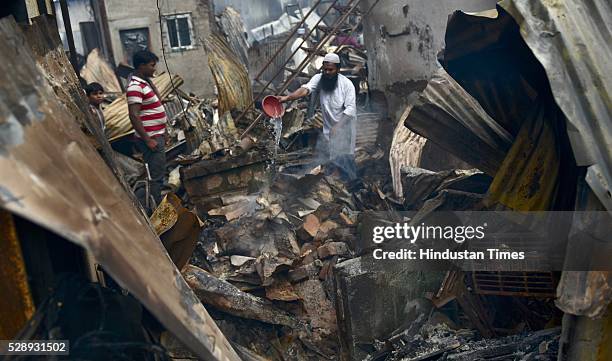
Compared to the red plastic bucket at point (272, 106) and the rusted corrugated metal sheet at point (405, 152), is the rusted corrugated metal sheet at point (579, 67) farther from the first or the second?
the red plastic bucket at point (272, 106)

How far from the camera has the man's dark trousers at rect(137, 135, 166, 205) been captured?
24.7 ft

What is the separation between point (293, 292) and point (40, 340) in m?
3.10

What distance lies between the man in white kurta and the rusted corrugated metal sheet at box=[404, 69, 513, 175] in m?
3.71

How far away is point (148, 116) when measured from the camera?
24.4 ft

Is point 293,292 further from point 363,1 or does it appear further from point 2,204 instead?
point 363,1

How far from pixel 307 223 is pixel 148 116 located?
7.87ft

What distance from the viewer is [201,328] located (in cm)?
269

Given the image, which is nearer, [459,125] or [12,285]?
[12,285]

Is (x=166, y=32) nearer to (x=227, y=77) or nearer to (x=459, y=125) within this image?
(x=227, y=77)

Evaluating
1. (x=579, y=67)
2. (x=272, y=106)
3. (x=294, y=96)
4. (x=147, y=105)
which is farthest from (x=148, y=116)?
(x=579, y=67)

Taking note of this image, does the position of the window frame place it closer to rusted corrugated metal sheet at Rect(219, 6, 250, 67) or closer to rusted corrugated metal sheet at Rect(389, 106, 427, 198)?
rusted corrugated metal sheet at Rect(219, 6, 250, 67)

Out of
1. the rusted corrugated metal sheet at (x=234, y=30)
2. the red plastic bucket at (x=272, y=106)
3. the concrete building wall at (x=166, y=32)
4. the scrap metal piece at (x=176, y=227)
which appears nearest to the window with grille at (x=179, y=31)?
the concrete building wall at (x=166, y=32)

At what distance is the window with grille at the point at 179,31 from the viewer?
21.6 m

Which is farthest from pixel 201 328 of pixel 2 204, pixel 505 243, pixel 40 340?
pixel 505 243
